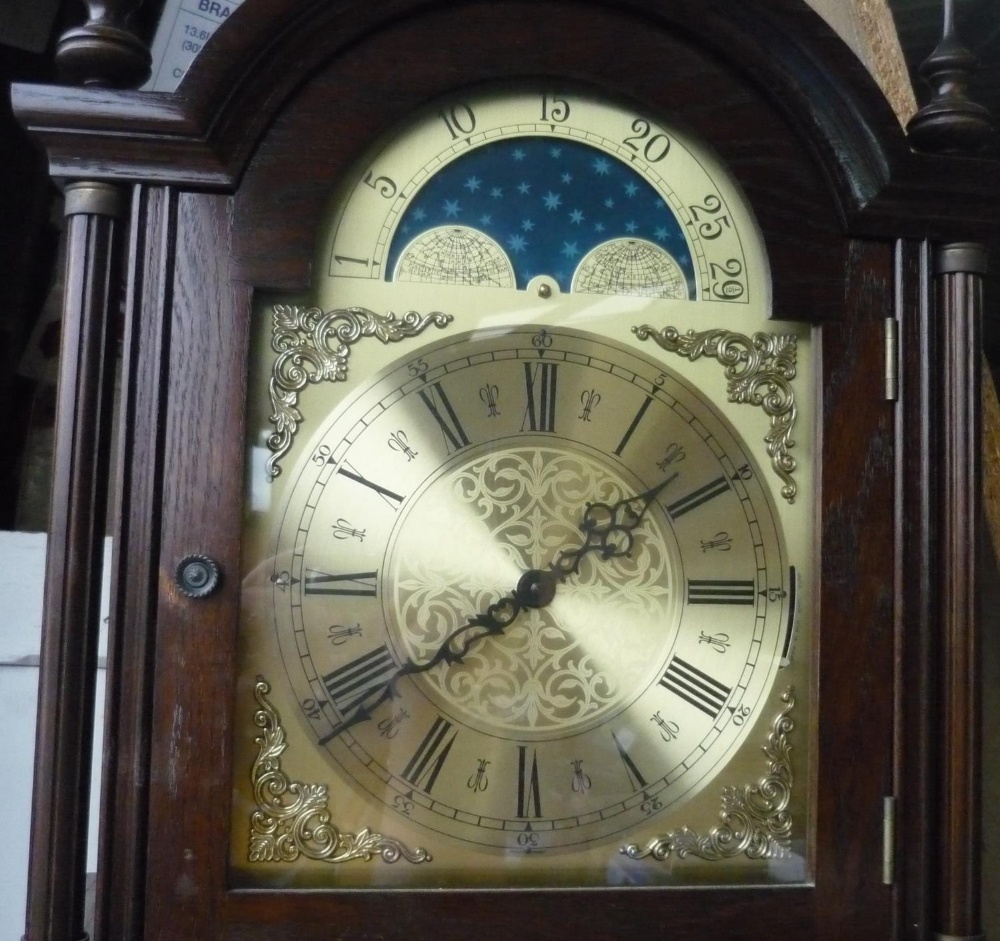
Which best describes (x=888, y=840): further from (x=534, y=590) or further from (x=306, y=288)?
(x=306, y=288)

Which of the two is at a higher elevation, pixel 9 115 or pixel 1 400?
pixel 9 115

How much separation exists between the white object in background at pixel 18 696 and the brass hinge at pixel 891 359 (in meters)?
0.77

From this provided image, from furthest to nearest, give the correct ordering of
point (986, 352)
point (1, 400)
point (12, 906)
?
point (986, 352) < point (1, 400) < point (12, 906)

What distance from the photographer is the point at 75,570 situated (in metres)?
0.69

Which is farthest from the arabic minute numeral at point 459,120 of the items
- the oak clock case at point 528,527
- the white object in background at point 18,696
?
the white object in background at point 18,696

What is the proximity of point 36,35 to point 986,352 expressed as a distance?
1.29m

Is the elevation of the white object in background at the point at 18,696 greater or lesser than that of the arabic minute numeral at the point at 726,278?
lesser

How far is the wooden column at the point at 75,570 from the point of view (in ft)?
2.23

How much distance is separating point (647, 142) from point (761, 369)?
0.20 meters

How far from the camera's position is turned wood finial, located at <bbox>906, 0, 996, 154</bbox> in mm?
789

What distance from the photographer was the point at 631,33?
2.51 ft

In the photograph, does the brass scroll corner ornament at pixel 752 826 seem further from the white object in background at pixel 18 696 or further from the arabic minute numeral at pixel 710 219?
the white object in background at pixel 18 696

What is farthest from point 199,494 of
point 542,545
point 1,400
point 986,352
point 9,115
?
point 986,352

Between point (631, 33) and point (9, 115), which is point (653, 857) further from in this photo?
point (9, 115)
